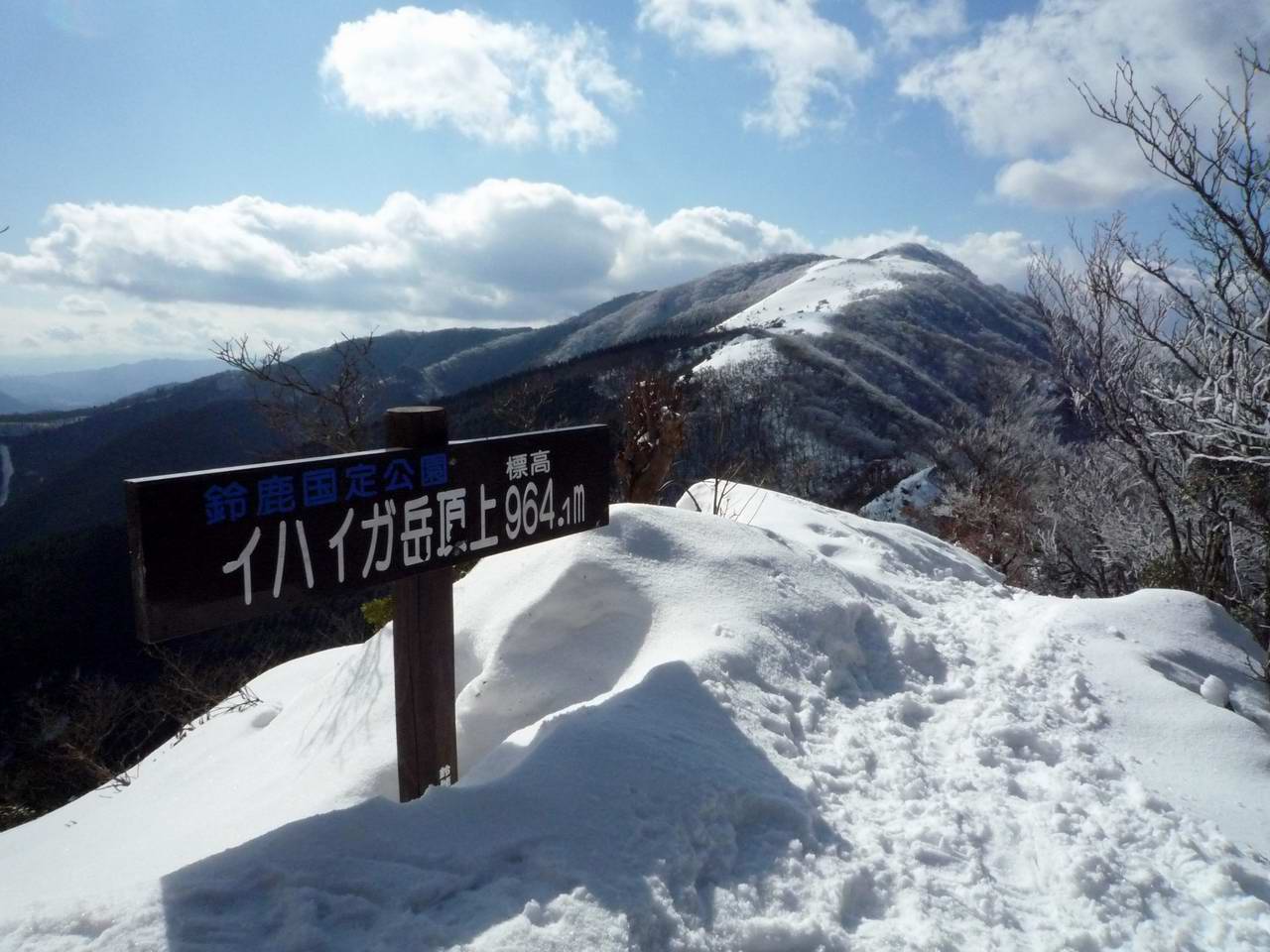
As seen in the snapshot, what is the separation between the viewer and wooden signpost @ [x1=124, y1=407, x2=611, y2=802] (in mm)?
2400

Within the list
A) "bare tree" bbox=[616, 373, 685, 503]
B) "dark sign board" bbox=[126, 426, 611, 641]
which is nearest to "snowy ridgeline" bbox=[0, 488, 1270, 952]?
"dark sign board" bbox=[126, 426, 611, 641]

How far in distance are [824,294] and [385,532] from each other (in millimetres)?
137638

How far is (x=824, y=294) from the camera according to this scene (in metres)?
133

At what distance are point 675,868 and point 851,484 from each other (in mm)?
41346

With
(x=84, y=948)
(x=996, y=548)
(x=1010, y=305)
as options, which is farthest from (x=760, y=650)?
(x=1010, y=305)

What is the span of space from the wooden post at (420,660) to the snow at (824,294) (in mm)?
88125

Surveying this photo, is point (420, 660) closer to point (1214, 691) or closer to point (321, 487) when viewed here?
point (321, 487)

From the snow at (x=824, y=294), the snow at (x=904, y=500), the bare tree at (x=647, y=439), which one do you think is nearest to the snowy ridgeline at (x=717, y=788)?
the bare tree at (x=647, y=439)

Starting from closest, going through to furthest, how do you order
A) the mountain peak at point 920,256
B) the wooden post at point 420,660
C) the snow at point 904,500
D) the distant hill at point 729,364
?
1. the wooden post at point 420,660
2. the snow at point 904,500
3. the distant hill at point 729,364
4. the mountain peak at point 920,256

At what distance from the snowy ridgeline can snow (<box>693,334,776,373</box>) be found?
60550 mm

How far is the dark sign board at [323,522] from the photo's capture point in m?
2.38

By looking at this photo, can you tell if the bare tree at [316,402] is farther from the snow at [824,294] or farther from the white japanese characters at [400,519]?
the snow at [824,294]

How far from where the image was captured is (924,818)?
2973 mm

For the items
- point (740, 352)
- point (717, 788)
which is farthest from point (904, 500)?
point (740, 352)
